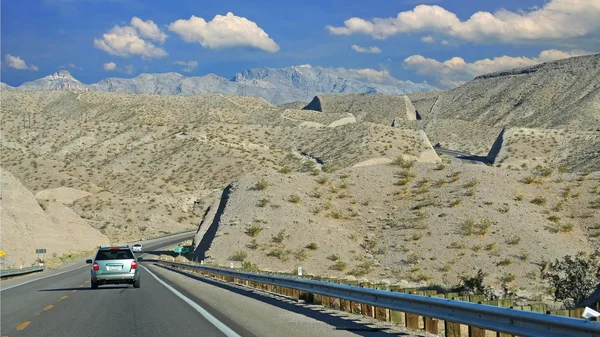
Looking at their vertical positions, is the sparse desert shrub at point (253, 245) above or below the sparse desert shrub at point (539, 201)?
below

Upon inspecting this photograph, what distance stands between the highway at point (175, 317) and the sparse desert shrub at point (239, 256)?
22.3 meters

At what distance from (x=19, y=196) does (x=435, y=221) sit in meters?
54.8

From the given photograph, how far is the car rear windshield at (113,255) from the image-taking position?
83.0 ft

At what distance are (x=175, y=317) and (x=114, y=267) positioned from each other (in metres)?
10.9

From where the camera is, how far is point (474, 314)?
9.38m

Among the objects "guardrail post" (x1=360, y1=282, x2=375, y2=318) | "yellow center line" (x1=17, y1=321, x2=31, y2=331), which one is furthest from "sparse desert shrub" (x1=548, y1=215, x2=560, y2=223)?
"yellow center line" (x1=17, y1=321, x2=31, y2=331)

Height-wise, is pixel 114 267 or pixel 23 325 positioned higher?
pixel 114 267

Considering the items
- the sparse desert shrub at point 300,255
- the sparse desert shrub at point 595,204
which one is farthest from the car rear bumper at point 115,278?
the sparse desert shrub at point 595,204

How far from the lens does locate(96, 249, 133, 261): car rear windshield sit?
25.3m

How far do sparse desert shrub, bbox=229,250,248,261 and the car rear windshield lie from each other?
1936 centimetres

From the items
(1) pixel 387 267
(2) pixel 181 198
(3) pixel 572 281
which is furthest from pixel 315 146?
(3) pixel 572 281

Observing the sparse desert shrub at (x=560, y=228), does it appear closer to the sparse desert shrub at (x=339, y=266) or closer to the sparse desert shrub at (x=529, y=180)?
the sparse desert shrub at (x=529, y=180)

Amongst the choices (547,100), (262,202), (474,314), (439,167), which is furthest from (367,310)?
(547,100)

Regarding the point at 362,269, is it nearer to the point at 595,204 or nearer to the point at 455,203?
the point at 455,203
